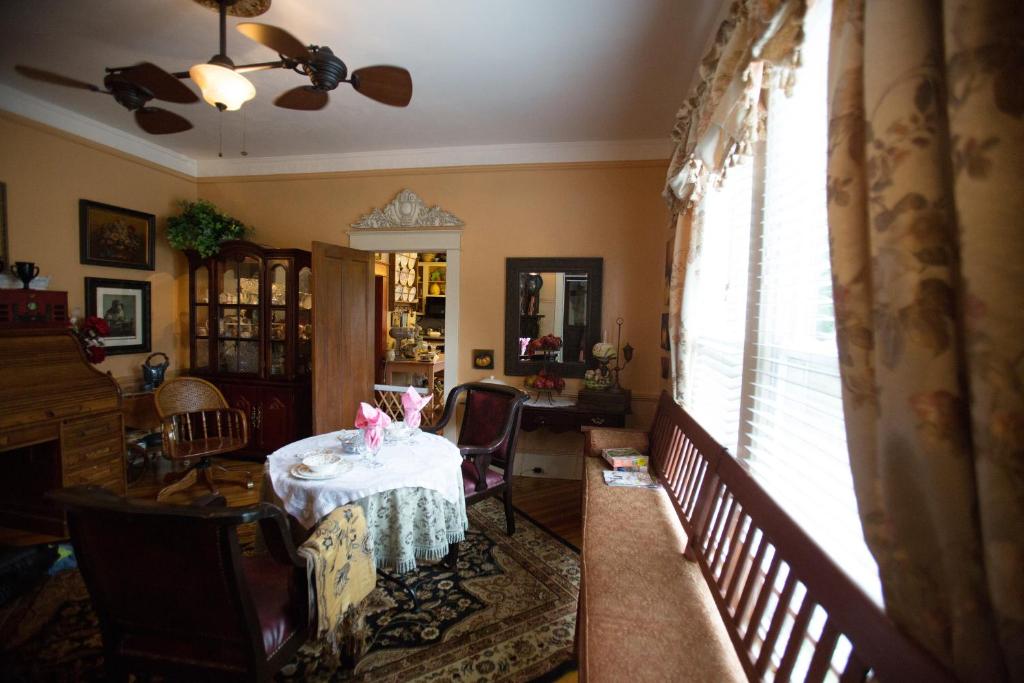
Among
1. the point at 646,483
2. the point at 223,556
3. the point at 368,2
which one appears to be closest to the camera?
the point at 223,556

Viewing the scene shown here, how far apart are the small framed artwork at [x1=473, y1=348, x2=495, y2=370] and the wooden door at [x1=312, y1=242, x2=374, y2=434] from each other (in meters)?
1.02

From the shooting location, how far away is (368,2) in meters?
1.93

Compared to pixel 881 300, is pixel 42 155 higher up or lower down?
higher up

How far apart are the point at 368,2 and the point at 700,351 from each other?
2428mm

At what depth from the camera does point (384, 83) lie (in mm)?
1911

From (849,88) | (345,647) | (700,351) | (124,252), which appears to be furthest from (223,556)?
(124,252)

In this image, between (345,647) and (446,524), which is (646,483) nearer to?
(446,524)

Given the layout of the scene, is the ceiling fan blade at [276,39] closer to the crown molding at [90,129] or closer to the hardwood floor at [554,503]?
the crown molding at [90,129]

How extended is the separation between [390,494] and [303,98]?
2.06 m

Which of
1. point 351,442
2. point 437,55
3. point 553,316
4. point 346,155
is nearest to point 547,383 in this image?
point 553,316

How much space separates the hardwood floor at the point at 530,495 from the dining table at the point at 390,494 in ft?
2.99

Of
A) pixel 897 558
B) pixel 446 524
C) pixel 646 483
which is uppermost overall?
pixel 897 558

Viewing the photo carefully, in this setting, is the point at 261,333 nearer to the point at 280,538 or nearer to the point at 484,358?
the point at 484,358

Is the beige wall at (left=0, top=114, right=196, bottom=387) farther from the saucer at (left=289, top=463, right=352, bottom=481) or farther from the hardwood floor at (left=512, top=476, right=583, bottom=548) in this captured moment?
the hardwood floor at (left=512, top=476, right=583, bottom=548)
